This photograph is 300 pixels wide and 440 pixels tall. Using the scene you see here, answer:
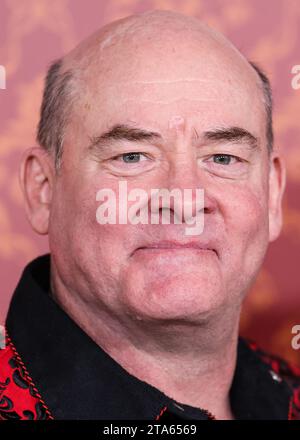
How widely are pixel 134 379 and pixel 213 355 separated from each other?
19 centimetres

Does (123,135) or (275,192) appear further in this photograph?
(275,192)

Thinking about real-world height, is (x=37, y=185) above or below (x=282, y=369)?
above

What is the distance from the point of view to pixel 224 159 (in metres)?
1.55

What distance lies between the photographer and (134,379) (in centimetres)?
150

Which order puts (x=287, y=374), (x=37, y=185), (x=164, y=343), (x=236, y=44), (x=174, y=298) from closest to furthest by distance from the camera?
(x=174, y=298), (x=164, y=343), (x=37, y=185), (x=287, y=374), (x=236, y=44)

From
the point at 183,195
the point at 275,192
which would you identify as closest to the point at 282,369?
the point at 275,192

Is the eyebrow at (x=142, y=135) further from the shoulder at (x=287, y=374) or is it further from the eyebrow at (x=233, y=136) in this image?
the shoulder at (x=287, y=374)

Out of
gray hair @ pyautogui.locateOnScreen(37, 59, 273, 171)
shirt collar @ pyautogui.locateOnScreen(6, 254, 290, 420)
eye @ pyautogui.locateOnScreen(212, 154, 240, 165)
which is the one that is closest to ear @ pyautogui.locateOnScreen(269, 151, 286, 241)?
gray hair @ pyautogui.locateOnScreen(37, 59, 273, 171)

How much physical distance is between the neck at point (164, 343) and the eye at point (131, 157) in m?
0.26

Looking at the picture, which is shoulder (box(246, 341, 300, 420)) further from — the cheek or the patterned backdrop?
the cheek

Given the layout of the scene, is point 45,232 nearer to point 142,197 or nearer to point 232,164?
point 142,197

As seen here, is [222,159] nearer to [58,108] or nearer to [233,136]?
[233,136]

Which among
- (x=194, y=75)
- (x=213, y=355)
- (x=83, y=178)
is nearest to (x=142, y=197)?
(x=83, y=178)

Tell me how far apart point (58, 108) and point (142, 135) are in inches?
8.2
